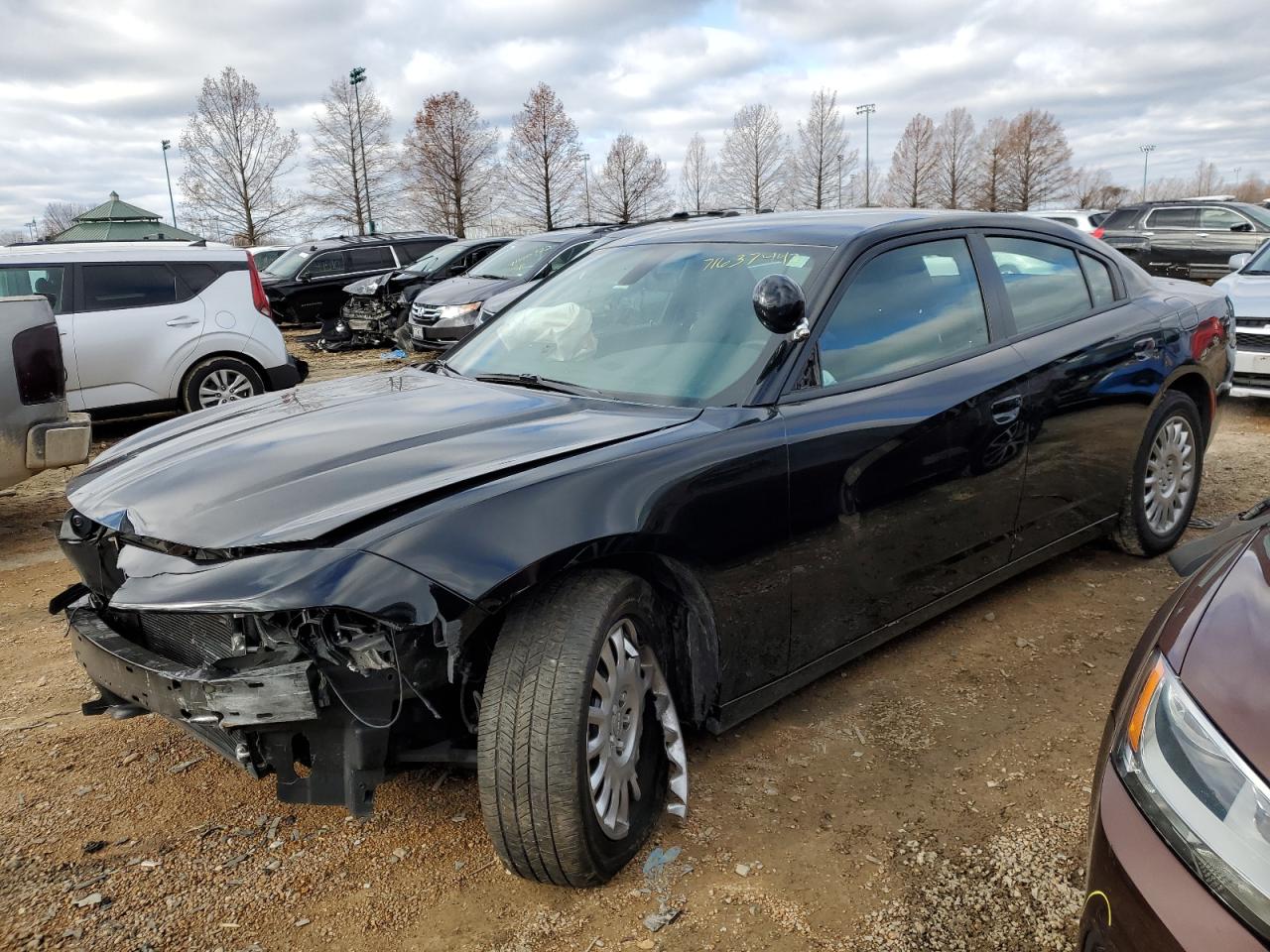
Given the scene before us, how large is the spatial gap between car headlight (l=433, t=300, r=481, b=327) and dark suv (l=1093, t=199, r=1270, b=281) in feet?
36.9

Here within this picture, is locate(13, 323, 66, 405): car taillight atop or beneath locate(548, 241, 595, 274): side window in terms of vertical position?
beneath

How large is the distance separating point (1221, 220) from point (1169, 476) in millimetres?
15833

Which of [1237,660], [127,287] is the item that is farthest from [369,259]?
[1237,660]

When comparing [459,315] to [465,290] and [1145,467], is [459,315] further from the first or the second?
A: [1145,467]

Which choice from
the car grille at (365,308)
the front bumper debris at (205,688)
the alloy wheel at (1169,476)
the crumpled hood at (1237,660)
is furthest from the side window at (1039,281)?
the car grille at (365,308)

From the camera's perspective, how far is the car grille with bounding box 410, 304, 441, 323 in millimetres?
12164

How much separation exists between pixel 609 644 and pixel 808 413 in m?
0.96

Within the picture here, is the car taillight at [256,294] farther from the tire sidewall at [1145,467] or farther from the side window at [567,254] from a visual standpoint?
the tire sidewall at [1145,467]

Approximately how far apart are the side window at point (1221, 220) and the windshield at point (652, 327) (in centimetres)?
1727

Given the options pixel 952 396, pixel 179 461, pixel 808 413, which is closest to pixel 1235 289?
pixel 952 396

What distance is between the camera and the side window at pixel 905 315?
311 centimetres

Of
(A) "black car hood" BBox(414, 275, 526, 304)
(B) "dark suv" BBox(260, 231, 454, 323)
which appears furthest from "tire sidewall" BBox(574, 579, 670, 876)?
(B) "dark suv" BBox(260, 231, 454, 323)

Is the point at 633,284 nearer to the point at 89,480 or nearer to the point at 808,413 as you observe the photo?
the point at 808,413

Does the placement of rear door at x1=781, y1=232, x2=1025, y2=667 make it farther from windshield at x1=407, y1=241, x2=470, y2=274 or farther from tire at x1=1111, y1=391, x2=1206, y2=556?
windshield at x1=407, y1=241, x2=470, y2=274
